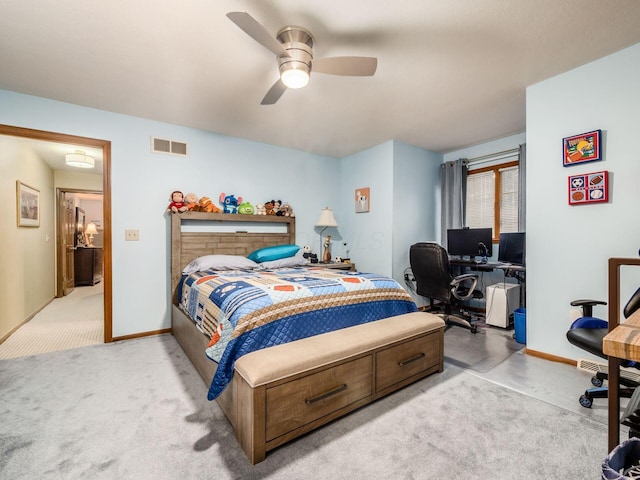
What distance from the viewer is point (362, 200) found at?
449cm

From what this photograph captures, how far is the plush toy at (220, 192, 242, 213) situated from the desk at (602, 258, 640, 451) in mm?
3514

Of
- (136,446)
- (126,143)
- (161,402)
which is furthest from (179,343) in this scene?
(126,143)

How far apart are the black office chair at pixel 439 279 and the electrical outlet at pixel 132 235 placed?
10.5ft

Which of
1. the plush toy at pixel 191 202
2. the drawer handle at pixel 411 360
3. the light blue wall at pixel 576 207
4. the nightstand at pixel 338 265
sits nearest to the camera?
the drawer handle at pixel 411 360

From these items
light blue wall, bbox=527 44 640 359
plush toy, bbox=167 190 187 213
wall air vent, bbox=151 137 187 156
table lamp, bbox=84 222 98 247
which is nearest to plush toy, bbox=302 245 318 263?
plush toy, bbox=167 190 187 213

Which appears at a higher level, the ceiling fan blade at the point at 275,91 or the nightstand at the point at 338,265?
the ceiling fan blade at the point at 275,91

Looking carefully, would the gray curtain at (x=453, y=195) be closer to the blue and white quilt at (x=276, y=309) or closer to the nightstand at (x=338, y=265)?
the nightstand at (x=338, y=265)

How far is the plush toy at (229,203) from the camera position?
12.2 ft

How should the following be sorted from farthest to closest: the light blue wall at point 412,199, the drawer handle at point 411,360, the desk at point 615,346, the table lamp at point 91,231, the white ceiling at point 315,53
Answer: the table lamp at point 91,231 → the light blue wall at point 412,199 → the drawer handle at point 411,360 → the white ceiling at point 315,53 → the desk at point 615,346

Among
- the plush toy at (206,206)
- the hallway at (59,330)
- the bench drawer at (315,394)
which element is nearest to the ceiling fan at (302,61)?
the bench drawer at (315,394)

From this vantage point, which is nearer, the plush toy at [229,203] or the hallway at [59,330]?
the hallway at [59,330]

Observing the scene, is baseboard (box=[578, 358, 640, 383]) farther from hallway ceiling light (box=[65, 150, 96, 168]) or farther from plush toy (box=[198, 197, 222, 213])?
hallway ceiling light (box=[65, 150, 96, 168])

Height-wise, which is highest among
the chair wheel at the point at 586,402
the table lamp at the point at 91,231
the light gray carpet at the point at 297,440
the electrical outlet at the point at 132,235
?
the table lamp at the point at 91,231

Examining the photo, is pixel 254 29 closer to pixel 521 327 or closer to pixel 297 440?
pixel 297 440
